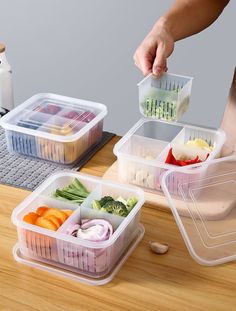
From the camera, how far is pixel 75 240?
3.38ft

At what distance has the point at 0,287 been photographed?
3.43ft

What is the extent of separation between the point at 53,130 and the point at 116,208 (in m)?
0.40

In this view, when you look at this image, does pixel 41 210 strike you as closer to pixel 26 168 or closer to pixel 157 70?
pixel 26 168

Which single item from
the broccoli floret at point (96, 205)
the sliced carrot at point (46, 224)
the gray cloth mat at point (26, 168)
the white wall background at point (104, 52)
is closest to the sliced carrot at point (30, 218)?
the sliced carrot at point (46, 224)

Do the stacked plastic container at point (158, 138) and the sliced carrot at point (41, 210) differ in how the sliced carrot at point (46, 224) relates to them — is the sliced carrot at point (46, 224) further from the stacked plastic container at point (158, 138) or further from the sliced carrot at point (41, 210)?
the stacked plastic container at point (158, 138)

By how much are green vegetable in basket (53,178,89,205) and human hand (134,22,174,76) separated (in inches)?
14.4

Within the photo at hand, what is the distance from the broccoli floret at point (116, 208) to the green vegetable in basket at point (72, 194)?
0.23 feet

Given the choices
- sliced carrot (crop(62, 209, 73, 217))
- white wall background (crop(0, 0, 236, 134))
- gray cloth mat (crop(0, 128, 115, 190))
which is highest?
sliced carrot (crop(62, 209, 73, 217))

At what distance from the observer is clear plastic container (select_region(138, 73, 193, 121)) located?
4.54ft

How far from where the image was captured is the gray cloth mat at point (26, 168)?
136 cm

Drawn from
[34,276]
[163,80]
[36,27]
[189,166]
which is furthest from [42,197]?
[36,27]

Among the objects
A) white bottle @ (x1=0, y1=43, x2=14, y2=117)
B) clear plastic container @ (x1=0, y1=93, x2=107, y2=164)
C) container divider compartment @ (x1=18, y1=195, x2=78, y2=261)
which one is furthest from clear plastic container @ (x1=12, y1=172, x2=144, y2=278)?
white bottle @ (x1=0, y1=43, x2=14, y2=117)

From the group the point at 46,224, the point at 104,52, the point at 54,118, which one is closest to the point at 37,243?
the point at 46,224

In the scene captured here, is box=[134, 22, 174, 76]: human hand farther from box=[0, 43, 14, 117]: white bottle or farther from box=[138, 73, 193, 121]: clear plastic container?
box=[0, 43, 14, 117]: white bottle
